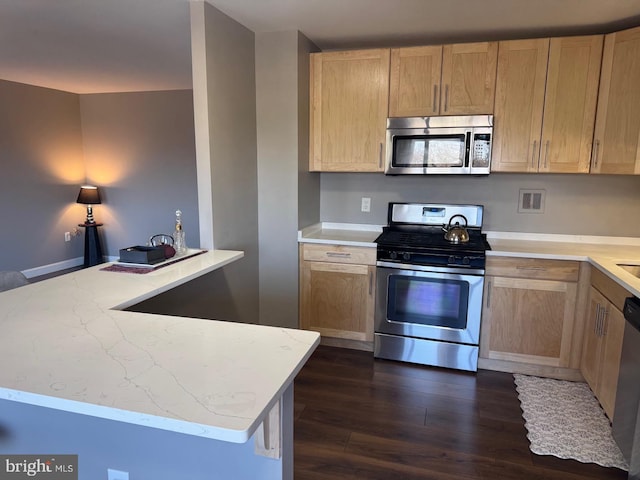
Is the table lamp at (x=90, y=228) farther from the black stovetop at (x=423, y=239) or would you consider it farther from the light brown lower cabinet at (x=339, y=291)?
the black stovetop at (x=423, y=239)

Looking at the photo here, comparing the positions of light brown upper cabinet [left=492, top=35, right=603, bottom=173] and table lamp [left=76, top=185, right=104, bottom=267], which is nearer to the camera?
light brown upper cabinet [left=492, top=35, right=603, bottom=173]

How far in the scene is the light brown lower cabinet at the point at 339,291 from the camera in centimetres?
312

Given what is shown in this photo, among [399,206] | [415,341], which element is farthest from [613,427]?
[399,206]

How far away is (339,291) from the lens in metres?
3.20

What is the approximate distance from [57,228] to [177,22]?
387 cm

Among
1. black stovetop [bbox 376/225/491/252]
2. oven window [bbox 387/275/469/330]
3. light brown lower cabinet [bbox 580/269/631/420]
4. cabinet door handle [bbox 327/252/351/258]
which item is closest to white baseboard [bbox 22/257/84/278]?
cabinet door handle [bbox 327/252/351/258]

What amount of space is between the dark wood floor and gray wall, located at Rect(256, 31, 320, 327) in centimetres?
62

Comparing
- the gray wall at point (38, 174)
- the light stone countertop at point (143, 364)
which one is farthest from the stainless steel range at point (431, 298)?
the gray wall at point (38, 174)

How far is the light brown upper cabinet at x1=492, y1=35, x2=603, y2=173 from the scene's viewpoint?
2.74 meters

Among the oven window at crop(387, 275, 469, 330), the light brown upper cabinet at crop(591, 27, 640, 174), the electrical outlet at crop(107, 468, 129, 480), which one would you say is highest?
the light brown upper cabinet at crop(591, 27, 640, 174)

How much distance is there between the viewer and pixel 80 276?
198 centimetres

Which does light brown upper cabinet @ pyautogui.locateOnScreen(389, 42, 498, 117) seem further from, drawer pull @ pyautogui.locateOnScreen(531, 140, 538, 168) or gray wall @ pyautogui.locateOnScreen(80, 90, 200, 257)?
gray wall @ pyautogui.locateOnScreen(80, 90, 200, 257)

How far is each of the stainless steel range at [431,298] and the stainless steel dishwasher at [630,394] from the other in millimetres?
912

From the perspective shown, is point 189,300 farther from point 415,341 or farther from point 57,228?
point 57,228
